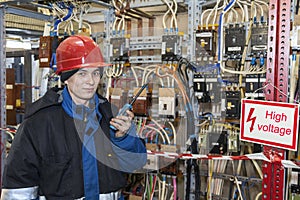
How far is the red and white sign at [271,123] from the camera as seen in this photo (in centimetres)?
152

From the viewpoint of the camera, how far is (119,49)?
2.78 m

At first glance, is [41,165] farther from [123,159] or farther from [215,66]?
[215,66]

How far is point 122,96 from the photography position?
2164 millimetres

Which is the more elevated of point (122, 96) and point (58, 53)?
point (58, 53)

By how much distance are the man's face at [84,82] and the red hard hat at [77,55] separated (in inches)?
1.3

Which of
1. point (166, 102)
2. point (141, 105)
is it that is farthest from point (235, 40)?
point (141, 105)

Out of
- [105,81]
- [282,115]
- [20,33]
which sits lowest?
[282,115]

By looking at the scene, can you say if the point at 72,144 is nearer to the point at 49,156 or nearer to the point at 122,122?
the point at 49,156

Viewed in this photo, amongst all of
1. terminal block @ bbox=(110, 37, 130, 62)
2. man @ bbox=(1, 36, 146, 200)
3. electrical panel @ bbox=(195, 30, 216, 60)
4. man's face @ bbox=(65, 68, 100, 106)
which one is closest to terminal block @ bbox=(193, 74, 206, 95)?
electrical panel @ bbox=(195, 30, 216, 60)

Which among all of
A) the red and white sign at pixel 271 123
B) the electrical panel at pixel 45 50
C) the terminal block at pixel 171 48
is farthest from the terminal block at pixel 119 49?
the red and white sign at pixel 271 123

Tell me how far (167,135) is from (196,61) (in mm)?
601

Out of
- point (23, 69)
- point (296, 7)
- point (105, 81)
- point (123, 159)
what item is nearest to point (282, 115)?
point (123, 159)

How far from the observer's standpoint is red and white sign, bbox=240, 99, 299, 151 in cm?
152

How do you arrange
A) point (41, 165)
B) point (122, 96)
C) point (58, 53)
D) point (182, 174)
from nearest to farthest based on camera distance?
point (41, 165), point (58, 53), point (122, 96), point (182, 174)
